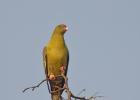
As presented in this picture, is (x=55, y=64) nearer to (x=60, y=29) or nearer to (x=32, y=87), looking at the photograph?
(x=60, y=29)

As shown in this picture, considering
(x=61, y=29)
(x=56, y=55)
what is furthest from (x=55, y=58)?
(x=61, y=29)

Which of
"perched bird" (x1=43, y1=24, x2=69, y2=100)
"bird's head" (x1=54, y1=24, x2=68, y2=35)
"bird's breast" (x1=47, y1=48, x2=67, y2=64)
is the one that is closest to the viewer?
"perched bird" (x1=43, y1=24, x2=69, y2=100)

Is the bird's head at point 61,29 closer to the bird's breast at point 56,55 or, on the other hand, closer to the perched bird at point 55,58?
the perched bird at point 55,58

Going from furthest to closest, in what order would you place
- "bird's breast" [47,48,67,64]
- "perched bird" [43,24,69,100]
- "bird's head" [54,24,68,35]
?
"bird's head" [54,24,68,35] → "bird's breast" [47,48,67,64] → "perched bird" [43,24,69,100]

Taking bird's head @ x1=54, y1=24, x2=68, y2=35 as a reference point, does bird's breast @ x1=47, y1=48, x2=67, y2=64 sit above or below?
below

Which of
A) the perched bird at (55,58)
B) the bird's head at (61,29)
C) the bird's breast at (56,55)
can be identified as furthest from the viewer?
the bird's head at (61,29)

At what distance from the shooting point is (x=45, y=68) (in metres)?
10.7

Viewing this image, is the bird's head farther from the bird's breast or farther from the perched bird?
the bird's breast

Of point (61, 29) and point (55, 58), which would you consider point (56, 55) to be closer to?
point (55, 58)

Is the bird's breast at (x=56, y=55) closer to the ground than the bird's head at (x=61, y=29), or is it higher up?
closer to the ground

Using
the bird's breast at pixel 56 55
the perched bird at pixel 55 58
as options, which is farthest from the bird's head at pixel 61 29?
the bird's breast at pixel 56 55

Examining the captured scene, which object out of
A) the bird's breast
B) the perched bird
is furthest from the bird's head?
the bird's breast

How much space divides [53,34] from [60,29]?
0.26 metres

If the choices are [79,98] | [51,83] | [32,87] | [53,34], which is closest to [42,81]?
[32,87]
